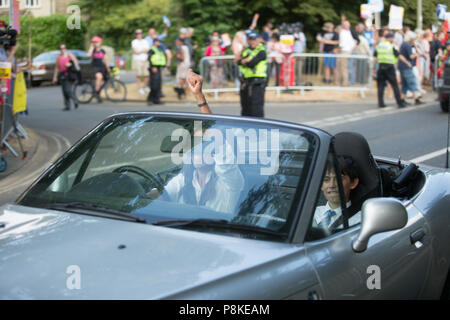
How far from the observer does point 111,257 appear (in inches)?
104

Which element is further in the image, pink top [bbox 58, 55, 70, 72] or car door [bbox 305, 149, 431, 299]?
pink top [bbox 58, 55, 70, 72]

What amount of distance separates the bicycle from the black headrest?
56.0 ft

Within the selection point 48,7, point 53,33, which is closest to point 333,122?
point 48,7

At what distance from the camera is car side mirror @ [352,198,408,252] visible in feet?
9.64

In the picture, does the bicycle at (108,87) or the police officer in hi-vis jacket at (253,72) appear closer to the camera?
A: the police officer in hi-vis jacket at (253,72)

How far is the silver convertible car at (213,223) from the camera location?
2531mm

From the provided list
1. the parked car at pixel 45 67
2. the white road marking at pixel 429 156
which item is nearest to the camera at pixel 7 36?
the white road marking at pixel 429 156

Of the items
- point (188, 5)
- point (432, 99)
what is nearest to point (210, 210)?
point (432, 99)

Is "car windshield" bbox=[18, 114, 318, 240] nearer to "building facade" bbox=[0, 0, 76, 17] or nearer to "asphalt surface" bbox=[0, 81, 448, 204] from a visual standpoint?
"asphalt surface" bbox=[0, 81, 448, 204]

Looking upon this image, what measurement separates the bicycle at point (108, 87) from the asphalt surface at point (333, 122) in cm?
55

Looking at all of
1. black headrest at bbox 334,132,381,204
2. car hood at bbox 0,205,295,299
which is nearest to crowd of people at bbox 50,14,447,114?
black headrest at bbox 334,132,381,204

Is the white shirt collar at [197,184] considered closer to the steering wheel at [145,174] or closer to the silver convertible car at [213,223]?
the silver convertible car at [213,223]

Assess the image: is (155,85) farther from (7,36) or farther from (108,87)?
(7,36)

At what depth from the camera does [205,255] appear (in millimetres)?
2658
